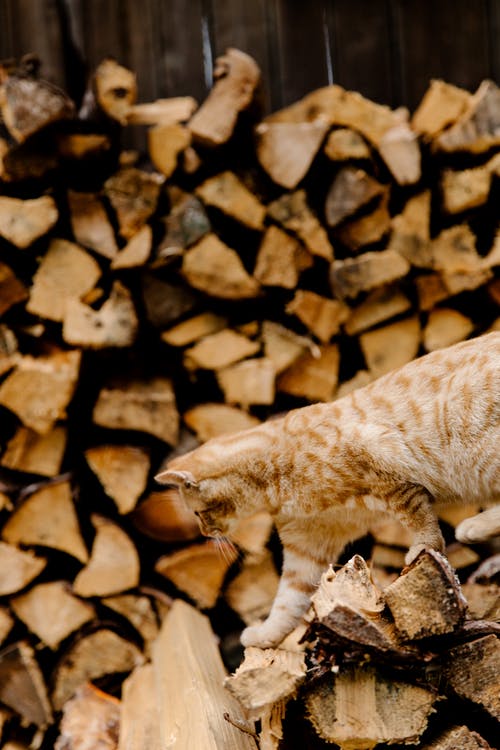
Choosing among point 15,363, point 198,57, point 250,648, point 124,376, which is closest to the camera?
point 250,648

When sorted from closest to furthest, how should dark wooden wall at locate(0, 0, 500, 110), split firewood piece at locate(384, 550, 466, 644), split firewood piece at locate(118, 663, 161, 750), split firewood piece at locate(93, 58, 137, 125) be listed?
1. split firewood piece at locate(384, 550, 466, 644)
2. split firewood piece at locate(118, 663, 161, 750)
3. split firewood piece at locate(93, 58, 137, 125)
4. dark wooden wall at locate(0, 0, 500, 110)

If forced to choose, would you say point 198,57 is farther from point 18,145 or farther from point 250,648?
point 250,648

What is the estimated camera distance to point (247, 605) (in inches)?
85.8

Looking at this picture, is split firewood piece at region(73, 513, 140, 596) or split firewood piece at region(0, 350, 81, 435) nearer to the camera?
split firewood piece at region(0, 350, 81, 435)

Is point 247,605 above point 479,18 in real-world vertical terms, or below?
below

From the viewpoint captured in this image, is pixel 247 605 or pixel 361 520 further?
pixel 247 605

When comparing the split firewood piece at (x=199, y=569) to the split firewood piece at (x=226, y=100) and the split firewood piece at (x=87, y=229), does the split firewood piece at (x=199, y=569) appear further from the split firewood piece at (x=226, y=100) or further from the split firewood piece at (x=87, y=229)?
the split firewood piece at (x=226, y=100)

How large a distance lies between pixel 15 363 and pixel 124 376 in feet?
1.07

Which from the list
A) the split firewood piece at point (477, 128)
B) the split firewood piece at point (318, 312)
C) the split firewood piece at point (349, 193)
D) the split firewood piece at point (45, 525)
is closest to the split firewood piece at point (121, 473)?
the split firewood piece at point (45, 525)

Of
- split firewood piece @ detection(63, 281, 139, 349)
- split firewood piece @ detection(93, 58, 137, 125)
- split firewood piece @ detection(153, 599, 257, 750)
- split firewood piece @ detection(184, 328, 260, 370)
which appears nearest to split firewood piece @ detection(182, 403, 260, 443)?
split firewood piece @ detection(184, 328, 260, 370)

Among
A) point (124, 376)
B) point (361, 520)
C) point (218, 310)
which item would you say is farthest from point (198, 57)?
point (361, 520)

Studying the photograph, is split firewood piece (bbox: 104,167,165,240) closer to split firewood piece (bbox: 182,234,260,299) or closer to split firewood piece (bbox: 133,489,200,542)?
split firewood piece (bbox: 182,234,260,299)

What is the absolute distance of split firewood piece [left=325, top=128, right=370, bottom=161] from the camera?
209cm

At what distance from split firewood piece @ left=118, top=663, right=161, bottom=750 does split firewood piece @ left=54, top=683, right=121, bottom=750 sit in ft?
0.14
